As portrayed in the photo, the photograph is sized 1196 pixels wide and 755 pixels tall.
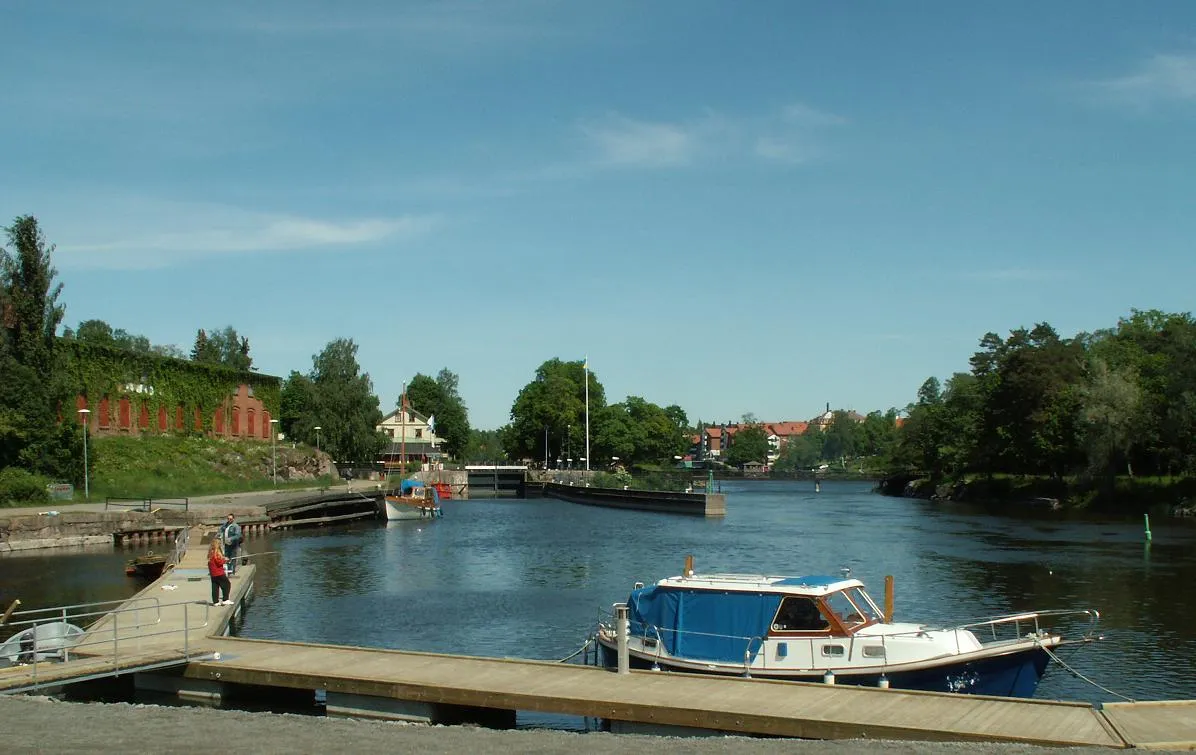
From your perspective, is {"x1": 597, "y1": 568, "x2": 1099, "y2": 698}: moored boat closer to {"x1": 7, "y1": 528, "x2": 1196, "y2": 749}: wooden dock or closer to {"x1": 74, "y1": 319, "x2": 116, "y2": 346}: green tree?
{"x1": 7, "y1": 528, "x2": 1196, "y2": 749}: wooden dock

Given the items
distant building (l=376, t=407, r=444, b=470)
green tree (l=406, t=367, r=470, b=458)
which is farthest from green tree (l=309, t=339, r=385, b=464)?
green tree (l=406, t=367, r=470, b=458)

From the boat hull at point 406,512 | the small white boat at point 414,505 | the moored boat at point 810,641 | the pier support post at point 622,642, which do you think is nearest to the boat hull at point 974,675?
the moored boat at point 810,641

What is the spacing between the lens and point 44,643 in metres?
21.3

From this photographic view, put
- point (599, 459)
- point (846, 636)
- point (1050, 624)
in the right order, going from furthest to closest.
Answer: point (599, 459), point (1050, 624), point (846, 636)

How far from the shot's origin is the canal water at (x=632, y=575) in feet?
95.7

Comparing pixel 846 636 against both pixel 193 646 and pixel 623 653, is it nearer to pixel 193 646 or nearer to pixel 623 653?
pixel 623 653

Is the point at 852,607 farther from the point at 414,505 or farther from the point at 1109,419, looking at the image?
the point at 1109,419

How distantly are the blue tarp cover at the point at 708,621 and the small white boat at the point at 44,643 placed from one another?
1150 cm

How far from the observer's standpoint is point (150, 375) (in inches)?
3051

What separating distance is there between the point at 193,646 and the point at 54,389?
154 feet

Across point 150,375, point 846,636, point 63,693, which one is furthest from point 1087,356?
point 63,693

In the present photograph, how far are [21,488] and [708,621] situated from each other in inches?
1997

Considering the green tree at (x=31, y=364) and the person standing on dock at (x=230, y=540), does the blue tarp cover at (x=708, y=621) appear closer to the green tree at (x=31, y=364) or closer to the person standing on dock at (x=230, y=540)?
the person standing on dock at (x=230, y=540)

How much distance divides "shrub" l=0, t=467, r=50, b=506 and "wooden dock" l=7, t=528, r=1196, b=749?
1619 inches
